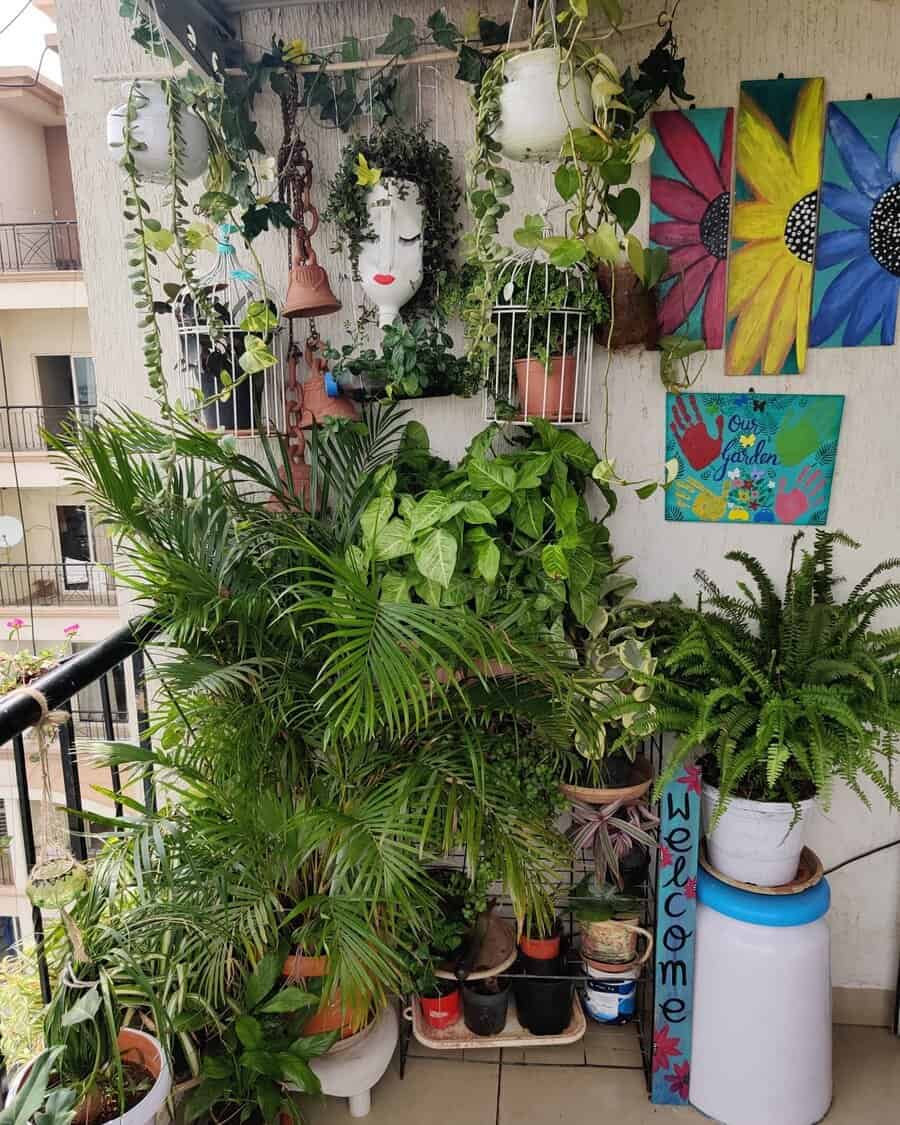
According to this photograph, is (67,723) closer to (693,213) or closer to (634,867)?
(634,867)

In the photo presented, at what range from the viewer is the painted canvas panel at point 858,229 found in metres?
1.60

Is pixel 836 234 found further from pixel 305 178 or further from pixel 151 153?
pixel 151 153

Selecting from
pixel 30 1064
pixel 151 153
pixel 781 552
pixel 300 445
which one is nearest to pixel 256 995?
pixel 30 1064

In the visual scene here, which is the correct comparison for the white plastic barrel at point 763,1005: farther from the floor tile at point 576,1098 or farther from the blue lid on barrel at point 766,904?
the floor tile at point 576,1098

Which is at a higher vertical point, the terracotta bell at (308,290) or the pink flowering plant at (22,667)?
the terracotta bell at (308,290)

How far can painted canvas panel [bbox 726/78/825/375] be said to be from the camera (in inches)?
63.3

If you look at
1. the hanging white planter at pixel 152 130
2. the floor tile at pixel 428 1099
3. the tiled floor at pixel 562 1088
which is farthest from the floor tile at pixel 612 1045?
the hanging white planter at pixel 152 130

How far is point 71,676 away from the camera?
1267 mm

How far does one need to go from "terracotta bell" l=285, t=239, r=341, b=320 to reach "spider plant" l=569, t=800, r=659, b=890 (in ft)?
3.86

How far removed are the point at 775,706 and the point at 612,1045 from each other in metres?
0.97

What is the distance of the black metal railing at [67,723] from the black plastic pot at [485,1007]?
815mm

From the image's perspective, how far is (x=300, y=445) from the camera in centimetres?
174

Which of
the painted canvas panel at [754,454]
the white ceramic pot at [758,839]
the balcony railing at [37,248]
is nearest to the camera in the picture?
the white ceramic pot at [758,839]

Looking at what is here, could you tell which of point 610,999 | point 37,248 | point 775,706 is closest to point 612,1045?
point 610,999
